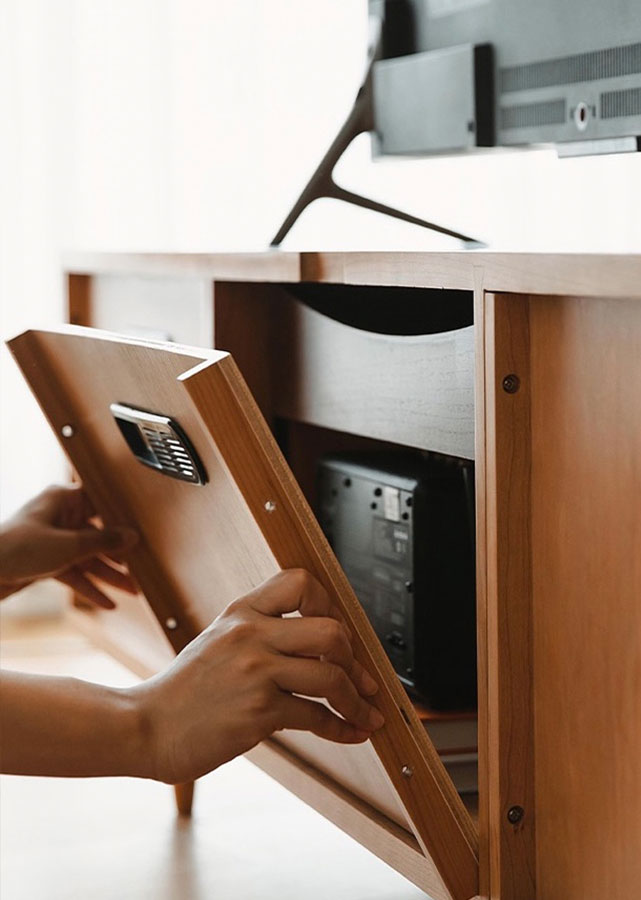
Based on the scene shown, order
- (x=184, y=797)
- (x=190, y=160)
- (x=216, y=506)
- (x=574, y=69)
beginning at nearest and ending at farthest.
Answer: (x=216, y=506) < (x=574, y=69) < (x=184, y=797) < (x=190, y=160)

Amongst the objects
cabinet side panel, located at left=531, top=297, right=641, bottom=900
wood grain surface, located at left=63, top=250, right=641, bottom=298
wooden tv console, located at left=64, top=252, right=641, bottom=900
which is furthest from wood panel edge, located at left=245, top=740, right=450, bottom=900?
wood grain surface, located at left=63, top=250, right=641, bottom=298

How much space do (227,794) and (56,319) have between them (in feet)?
3.99

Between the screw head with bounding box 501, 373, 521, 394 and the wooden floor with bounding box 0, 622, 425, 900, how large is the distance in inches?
23.1

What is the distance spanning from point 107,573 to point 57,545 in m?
0.07

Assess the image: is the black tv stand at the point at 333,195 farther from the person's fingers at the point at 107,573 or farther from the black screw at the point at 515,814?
the black screw at the point at 515,814

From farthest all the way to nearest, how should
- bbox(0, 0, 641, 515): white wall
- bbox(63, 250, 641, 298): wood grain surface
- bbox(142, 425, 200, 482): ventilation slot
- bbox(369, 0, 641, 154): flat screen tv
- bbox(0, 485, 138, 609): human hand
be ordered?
bbox(0, 0, 641, 515): white wall → bbox(0, 485, 138, 609): human hand → bbox(369, 0, 641, 154): flat screen tv → bbox(142, 425, 200, 482): ventilation slot → bbox(63, 250, 641, 298): wood grain surface

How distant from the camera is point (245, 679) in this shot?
0.91 meters

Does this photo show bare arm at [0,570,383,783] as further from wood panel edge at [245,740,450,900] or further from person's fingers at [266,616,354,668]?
wood panel edge at [245,740,450,900]

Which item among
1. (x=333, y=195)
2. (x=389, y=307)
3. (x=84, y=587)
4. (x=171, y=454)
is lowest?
(x=84, y=587)

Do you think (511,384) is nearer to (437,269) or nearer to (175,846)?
(437,269)

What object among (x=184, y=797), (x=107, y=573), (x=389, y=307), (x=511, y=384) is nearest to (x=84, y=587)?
(x=107, y=573)

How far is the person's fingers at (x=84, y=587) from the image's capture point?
1560mm

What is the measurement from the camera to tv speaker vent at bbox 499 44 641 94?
1128 millimetres

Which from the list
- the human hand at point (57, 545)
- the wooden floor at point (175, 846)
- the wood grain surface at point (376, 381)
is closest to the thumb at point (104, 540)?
the human hand at point (57, 545)
